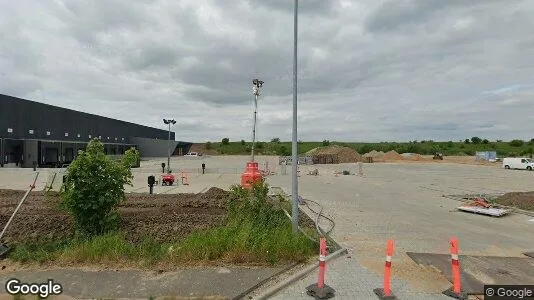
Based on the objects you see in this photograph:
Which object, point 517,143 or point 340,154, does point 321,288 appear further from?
point 517,143

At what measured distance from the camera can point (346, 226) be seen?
35.5ft

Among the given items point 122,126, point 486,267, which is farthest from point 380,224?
point 122,126

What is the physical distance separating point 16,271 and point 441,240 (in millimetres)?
9579

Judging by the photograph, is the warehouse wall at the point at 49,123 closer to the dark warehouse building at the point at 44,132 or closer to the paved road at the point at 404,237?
the dark warehouse building at the point at 44,132

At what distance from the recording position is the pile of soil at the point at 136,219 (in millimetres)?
8500

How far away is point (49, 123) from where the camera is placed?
50.7m

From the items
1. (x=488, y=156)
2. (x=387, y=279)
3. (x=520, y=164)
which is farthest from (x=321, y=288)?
(x=488, y=156)

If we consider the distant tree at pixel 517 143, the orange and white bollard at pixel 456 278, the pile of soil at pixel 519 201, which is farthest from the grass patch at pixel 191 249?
the distant tree at pixel 517 143

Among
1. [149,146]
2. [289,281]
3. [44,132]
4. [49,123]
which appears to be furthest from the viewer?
[149,146]

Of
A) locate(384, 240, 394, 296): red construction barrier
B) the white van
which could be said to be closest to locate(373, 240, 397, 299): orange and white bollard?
locate(384, 240, 394, 296): red construction barrier

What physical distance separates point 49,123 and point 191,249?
53151mm

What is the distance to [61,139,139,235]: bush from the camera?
7965 mm

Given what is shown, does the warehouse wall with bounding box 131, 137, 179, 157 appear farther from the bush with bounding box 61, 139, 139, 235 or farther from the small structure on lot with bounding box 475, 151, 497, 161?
the bush with bounding box 61, 139, 139, 235

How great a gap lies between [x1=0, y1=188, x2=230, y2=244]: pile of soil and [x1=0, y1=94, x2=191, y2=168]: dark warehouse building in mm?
31709
